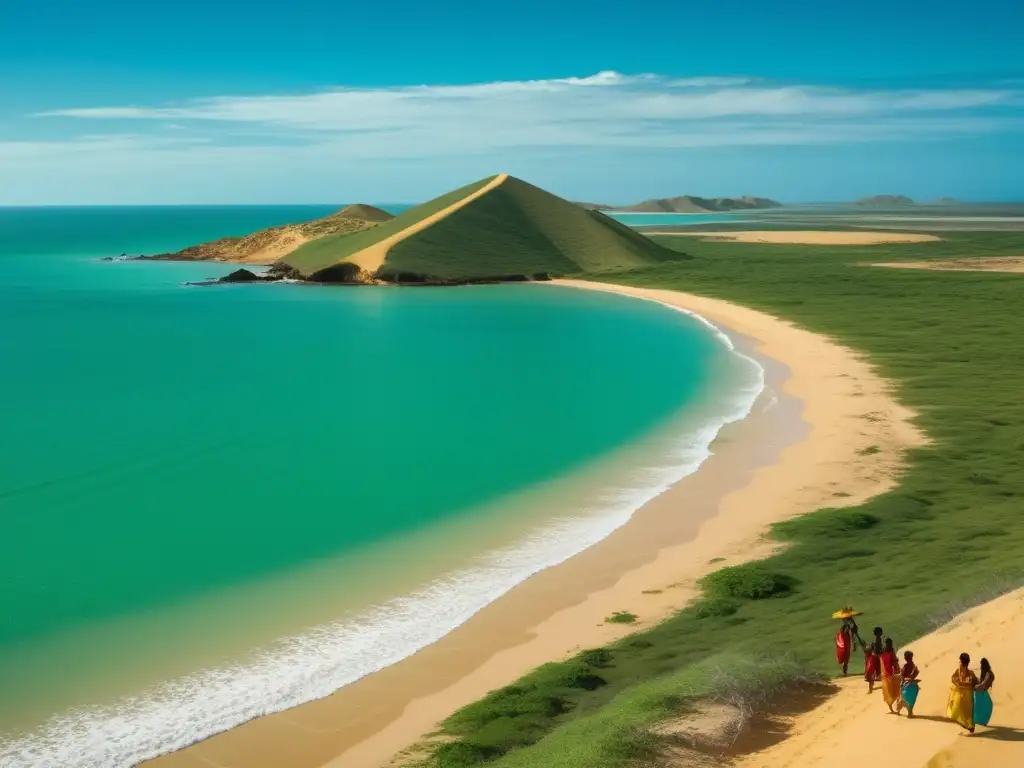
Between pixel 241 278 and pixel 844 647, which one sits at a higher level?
pixel 241 278

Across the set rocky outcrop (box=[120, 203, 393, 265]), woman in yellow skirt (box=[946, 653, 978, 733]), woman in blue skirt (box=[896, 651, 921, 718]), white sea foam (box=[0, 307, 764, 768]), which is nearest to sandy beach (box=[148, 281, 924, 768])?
white sea foam (box=[0, 307, 764, 768])

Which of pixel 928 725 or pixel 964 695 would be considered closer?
pixel 964 695

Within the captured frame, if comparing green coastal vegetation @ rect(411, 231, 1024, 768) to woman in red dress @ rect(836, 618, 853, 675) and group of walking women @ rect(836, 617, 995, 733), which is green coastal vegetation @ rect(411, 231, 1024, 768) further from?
group of walking women @ rect(836, 617, 995, 733)

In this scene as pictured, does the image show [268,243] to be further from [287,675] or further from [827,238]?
[287,675]

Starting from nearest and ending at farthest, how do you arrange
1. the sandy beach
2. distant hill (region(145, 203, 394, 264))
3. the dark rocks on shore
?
the sandy beach, the dark rocks on shore, distant hill (region(145, 203, 394, 264))

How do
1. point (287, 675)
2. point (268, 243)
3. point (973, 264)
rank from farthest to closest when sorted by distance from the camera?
point (268, 243), point (973, 264), point (287, 675)

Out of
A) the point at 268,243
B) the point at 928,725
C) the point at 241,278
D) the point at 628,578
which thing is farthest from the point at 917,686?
the point at 268,243

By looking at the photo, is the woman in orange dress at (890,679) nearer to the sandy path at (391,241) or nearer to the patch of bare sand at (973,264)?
the sandy path at (391,241)
